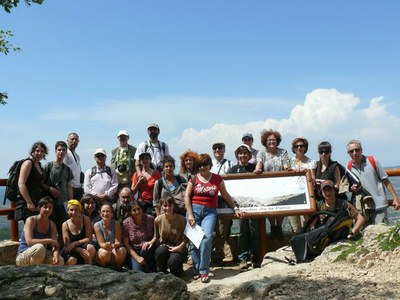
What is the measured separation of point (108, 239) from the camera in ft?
21.1

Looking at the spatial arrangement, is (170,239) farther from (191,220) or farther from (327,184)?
(327,184)

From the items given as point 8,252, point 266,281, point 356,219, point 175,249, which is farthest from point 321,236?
point 8,252

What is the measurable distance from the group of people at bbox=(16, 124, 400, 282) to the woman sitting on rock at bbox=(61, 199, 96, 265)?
0.01m

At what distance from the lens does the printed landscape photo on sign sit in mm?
6891

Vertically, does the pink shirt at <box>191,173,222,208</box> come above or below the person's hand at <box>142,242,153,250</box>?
above

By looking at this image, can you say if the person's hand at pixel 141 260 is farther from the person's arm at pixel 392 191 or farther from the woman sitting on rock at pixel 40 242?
the person's arm at pixel 392 191

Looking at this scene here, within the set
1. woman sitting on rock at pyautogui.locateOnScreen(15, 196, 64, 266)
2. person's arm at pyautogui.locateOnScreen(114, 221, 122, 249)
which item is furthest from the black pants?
woman sitting on rock at pyautogui.locateOnScreen(15, 196, 64, 266)

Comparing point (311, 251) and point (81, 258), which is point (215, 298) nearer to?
point (311, 251)

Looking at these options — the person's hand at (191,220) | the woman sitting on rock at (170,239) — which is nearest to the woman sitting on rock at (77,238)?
the woman sitting on rock at (170,239)

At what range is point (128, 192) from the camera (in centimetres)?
691

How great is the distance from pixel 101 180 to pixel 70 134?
131 cm

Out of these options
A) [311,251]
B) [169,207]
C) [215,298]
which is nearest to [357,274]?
[311,251]

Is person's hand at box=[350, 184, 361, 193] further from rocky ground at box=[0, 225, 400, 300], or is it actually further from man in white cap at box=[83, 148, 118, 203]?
man in white cap at box=[83, 148, 118, 203]

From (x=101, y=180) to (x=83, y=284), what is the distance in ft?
10.6
